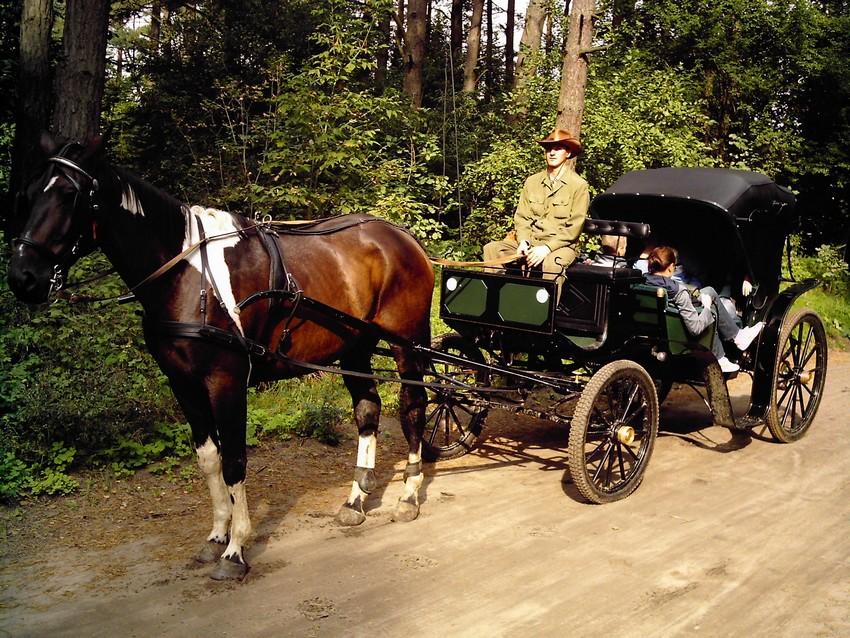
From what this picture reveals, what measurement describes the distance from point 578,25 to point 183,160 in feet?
19.7

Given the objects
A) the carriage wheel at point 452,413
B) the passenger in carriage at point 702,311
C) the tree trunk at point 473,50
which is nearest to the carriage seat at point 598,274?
the passenger in carriage at point 702,311

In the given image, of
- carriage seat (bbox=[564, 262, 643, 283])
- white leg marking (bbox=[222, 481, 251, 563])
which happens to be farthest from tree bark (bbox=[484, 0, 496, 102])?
white leg marking (bbox=[222, 481, 251, 563])

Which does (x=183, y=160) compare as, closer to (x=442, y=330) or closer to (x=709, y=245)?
(x=442, y=330)

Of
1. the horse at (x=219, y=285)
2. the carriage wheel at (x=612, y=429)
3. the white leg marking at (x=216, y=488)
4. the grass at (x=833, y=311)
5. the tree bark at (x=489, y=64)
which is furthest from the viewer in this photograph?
the tree bark at (x=489, y=64)

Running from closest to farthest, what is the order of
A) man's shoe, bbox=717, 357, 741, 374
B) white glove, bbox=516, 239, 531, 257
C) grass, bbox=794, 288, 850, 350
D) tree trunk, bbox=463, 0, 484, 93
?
1. white glove, bbox=516, 239, 531, 257
2. man's shoe, bbox=717, 357, 741, 374
3. grass, bbox=794, 288, 850, 350
4. tree trunk, bbox=463, 0, 484, 93

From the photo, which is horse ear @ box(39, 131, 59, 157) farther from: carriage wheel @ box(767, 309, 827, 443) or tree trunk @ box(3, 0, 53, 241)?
carriage wheel @ box(767, 309, 827, 443)

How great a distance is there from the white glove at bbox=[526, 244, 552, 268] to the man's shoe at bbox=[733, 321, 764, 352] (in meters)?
2.02

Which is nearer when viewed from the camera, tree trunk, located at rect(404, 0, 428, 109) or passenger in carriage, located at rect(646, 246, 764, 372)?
passenger in carriage, located at rect(646, 246, 764, 372)

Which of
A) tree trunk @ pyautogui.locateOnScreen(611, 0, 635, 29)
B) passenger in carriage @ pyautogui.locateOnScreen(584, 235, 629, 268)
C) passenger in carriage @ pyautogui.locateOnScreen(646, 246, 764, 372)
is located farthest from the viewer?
tree trunk @ pyautogui.locateOnScreen(611, 0, 635, 29)

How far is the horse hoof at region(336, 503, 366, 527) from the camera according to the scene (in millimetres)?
5324

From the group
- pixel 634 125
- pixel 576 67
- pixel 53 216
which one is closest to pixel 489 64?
pixel 634 125

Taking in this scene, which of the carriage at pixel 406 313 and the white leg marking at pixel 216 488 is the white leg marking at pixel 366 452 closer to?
the carriage at pixel 406 313

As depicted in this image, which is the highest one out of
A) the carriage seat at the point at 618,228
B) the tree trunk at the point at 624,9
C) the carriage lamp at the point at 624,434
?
the tree trunk at the point at 624,9

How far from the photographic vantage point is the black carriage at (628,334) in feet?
19.4
